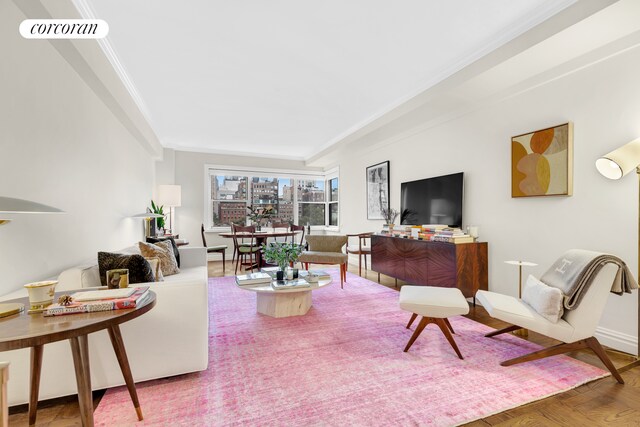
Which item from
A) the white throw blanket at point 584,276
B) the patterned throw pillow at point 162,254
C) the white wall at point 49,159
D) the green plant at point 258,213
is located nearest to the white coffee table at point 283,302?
the patterned throw pillow at point 162,254

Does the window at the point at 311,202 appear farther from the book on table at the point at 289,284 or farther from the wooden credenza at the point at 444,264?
the book on table at the point at 289,284

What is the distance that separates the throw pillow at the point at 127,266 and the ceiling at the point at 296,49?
1949 millimetres

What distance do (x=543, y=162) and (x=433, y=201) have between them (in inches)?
59.2

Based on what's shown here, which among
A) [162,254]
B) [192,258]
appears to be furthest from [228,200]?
[162,254]

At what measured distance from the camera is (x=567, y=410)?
169 cm

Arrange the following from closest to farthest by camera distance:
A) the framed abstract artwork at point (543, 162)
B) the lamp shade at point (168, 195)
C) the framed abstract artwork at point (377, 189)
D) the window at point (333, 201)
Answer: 1. the framed abstract artwork at point (543, 162)
2. the framed abstract artwork at point (377, 189)
3. the lamp shade at point (168, 195)
4. the window at point (333, 201)

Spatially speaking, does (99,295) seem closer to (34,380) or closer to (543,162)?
(34,380)

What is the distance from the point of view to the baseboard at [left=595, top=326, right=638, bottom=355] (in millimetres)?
2352

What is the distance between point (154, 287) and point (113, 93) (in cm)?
245

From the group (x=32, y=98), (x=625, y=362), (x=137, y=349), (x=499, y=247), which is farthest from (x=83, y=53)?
(x=625, y=362)

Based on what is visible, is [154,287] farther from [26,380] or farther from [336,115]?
[336,115]

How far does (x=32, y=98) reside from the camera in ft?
6.79

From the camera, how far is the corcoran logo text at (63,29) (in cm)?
195

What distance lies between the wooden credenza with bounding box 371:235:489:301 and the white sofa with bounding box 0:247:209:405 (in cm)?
267
